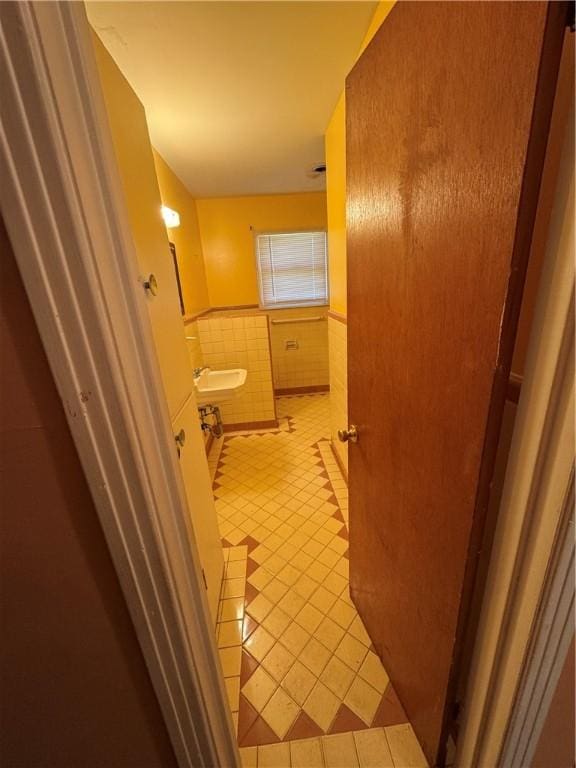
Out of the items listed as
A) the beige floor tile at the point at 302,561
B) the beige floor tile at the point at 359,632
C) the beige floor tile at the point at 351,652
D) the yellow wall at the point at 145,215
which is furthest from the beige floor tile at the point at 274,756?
the yellow wall at the point at 145,215

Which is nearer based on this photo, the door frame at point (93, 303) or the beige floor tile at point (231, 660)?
the door frame at point (93, 303)

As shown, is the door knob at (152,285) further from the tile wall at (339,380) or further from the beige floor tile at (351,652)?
the beige floor tile at (351,652)

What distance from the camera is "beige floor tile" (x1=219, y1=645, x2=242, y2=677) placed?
3.81ft

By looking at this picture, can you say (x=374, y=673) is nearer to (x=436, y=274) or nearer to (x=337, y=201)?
(x=436, y=274)

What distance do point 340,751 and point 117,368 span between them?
1372mm

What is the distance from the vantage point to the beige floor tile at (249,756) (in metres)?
0.92

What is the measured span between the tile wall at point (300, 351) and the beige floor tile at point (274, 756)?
10.7 feet

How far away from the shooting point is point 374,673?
112 cm

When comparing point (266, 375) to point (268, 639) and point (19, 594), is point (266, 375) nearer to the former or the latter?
point (268, 639)

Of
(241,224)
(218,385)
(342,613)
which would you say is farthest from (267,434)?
(241,224)

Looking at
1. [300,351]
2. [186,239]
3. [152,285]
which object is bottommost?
[300,351]

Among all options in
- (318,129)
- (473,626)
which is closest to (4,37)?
(473,626)

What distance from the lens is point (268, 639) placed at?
4.14 ft

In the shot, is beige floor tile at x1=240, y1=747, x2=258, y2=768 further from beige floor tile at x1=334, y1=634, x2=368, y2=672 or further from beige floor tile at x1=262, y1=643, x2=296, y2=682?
beige floor tile at x1=334, y1=634, x2=368, y2=672
